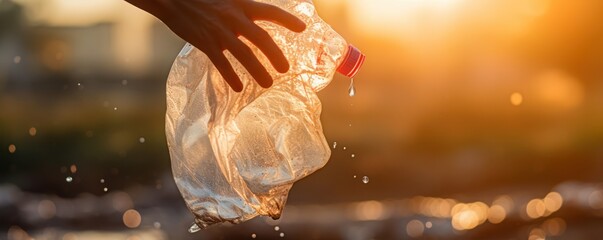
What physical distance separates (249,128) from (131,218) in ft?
21.5

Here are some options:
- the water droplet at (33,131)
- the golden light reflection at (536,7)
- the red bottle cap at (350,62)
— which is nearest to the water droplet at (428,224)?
the red bottle cap at (350,62)

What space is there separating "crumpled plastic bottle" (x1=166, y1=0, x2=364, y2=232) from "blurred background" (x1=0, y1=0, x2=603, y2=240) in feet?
27.6

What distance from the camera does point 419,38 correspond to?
15547mm

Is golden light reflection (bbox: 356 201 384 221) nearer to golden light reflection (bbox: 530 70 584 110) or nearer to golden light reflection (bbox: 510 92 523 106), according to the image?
golden light reflection (bbox: 510 92 523 106)

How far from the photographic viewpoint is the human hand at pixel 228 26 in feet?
9.39

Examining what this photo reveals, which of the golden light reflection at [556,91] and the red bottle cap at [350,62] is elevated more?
the golden light reflection at [556,91]

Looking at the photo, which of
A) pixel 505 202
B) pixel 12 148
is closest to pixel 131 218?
pixel 505 202

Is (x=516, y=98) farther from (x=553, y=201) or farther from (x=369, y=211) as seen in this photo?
(x=369, y=211)

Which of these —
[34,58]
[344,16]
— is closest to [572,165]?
[344,16]

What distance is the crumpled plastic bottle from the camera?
3344 mm

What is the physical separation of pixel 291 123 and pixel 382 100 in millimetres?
11678

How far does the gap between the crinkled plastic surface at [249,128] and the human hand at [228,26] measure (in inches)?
15.6

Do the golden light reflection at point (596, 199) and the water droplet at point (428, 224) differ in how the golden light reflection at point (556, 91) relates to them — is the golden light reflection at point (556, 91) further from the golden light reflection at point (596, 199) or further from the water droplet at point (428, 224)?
the water droplet at point (428, 224)

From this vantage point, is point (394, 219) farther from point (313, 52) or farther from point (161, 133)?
point (313, 52)
